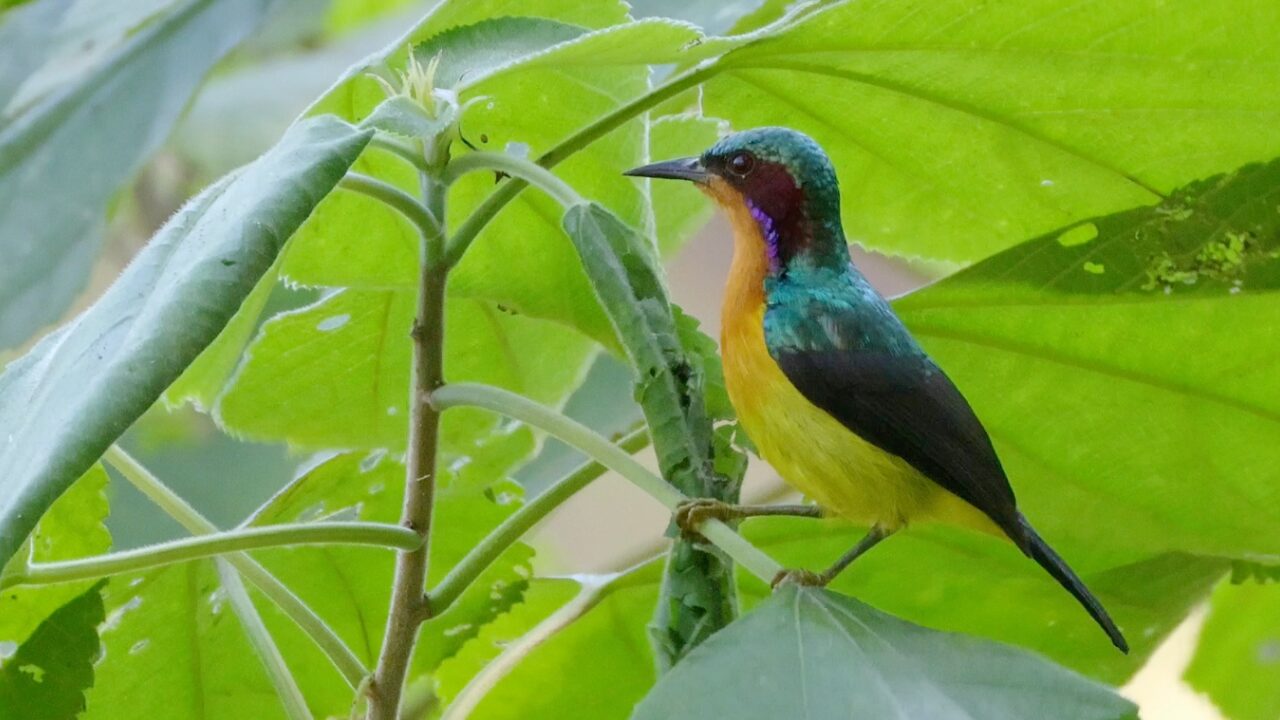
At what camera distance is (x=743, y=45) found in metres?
1.02

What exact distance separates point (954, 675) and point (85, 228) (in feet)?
3.35

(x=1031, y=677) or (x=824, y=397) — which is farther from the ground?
(x=824, y=397)

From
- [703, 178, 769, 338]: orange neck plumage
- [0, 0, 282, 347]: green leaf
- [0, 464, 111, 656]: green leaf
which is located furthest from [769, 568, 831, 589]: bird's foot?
[0, 0, 282, 347]: green leaf

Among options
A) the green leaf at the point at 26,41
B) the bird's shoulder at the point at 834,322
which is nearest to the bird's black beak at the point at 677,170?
the bird's shoulder at the point at 834,322

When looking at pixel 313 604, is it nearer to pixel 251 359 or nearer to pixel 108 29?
pixel 251 359

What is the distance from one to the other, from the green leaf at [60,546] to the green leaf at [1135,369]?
0.70m

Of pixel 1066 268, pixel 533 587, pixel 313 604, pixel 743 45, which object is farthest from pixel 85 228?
pixel 1066 268

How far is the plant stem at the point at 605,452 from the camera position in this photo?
31.8 inches

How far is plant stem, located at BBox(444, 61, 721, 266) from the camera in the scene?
3.37 ft

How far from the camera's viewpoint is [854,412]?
3.63 feet

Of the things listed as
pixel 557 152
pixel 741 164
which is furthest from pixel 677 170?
pixel 557 152

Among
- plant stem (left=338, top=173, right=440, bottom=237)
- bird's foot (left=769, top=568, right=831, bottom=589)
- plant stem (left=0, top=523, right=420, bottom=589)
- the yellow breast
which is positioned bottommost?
bird's foot (left=769, top=568, right=831, bottom=589)

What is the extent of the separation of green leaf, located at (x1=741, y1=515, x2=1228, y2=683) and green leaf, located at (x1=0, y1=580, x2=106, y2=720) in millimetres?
566

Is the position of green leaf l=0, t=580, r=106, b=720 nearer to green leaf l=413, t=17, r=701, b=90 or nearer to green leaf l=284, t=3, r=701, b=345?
green leaf l=284, t=3, r=701, b=345
